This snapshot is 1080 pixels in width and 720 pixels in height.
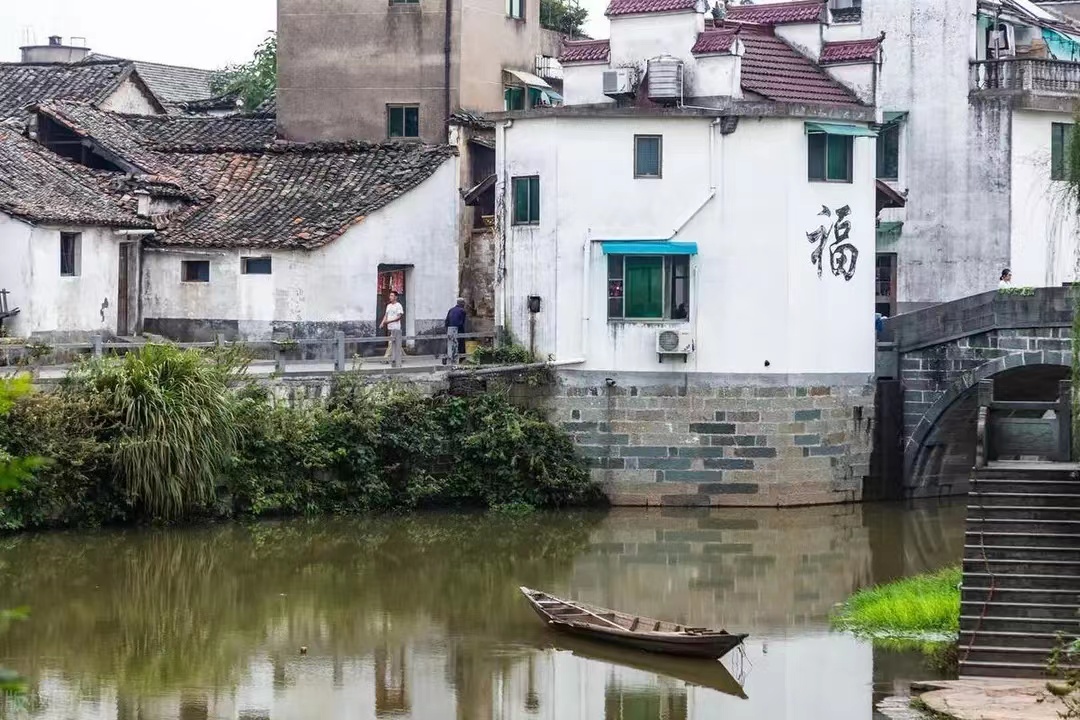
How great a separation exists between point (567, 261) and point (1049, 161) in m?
10.7

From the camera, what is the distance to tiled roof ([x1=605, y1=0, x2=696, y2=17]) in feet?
108

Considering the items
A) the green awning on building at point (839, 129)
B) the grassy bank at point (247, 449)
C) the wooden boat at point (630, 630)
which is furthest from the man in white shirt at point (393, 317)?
the wooden boat at point (630, 630)

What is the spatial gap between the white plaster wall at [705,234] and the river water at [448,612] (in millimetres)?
2848

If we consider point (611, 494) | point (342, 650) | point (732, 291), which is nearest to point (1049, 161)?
point (732, 291)

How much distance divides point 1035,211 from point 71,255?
18.2m

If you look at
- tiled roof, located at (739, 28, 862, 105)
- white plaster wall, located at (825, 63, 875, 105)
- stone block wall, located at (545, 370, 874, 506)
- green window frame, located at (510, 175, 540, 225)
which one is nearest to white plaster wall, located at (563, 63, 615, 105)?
green window frame, located at (510, 175, 540, 225)

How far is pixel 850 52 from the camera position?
34.6m

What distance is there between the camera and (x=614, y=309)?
32.7 metres

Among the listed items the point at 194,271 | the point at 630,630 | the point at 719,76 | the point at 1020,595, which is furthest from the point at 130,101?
the point at 1020,595

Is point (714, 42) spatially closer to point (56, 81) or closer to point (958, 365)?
point (958, 365)

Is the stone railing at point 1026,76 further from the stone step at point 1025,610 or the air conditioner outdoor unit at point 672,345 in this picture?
the stone step at point 1025,610

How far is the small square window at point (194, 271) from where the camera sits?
3694cm

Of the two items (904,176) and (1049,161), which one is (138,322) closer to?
(904,176)

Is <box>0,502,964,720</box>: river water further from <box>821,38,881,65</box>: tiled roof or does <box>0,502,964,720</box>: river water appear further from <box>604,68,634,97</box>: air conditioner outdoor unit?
<box>821,38,881,65</box>: tiled roof
